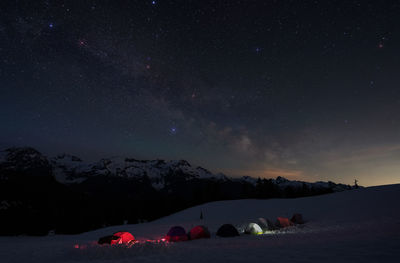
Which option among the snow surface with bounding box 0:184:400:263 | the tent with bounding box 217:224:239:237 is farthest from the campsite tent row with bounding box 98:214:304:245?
the snow surface with bounding box 0:184:400:263

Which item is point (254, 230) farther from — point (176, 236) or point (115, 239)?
point (115, 239)

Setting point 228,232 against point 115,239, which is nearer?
point 115,239

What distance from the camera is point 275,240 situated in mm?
15609

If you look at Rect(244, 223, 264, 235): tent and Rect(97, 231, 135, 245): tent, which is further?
Rect(244, 223, 264, 235): tent

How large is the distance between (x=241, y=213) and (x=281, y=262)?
93.8 ft

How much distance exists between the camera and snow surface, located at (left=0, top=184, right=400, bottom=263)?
34.0ft

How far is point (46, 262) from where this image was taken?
12227 mm

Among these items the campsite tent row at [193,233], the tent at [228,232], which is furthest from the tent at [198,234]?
the tent at [228,232]

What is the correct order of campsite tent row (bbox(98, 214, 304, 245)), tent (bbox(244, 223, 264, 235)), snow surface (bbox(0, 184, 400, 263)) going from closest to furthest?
1. snow surface (bbox(0, 184, 400, 263))
2. campsite tent row (bbox(98, 214, 304, 245))
3. tent (bbox(244, 223, 264, 235))

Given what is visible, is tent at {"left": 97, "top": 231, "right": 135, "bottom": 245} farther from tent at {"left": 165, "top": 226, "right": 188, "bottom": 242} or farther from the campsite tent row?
tent at {"left": 165, "top": 226, "right": 188, "bottom": 242}

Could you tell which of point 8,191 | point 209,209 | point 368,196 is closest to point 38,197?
point 8,191

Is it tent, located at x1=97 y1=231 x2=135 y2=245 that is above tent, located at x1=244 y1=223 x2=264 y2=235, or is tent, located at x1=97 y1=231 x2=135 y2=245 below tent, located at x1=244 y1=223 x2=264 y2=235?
above

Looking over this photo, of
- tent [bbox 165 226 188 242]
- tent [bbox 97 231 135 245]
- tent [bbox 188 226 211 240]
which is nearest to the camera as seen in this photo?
tent [bbox 97 231 135 245]

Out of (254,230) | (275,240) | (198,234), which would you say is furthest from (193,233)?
(275,240)
